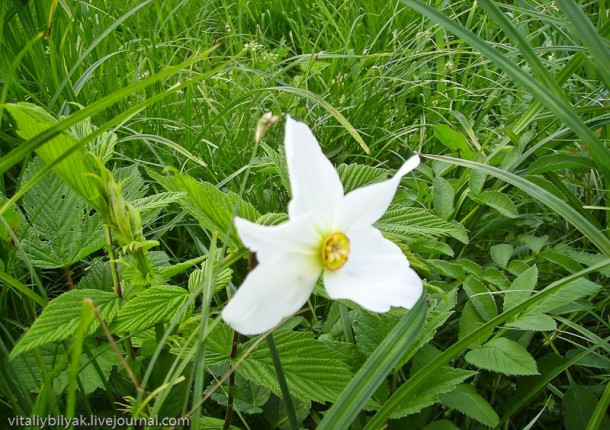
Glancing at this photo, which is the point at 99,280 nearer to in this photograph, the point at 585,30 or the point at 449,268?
the point at 449,268

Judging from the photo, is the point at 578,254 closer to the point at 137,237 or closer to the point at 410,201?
the point at 410,201

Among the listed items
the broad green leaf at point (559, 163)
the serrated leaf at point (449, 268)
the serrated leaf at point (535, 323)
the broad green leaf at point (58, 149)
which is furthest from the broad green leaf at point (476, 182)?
the broad green leaf at point (58, 149)

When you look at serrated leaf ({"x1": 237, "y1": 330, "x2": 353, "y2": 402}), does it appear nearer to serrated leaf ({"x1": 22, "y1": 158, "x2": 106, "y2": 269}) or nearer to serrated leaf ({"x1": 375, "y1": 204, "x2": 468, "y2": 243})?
serrated leaf ({"x1": 375, "y1": 204, "x2": 468, "y2": 243})

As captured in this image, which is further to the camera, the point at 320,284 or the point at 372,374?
the point at 320,284

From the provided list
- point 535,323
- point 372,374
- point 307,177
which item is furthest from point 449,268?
point 307,177

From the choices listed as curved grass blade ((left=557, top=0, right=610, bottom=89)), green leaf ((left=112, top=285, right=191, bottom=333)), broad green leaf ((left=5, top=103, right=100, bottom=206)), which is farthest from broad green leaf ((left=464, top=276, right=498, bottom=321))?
broad green leaf ((left=5, top=103, right=100, bottom=206))

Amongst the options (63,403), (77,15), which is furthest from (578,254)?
(77,15)

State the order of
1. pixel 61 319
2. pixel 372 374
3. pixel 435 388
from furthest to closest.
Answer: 1. pixel 435 388
2. pixel 61 319
3. pixel 372 374
